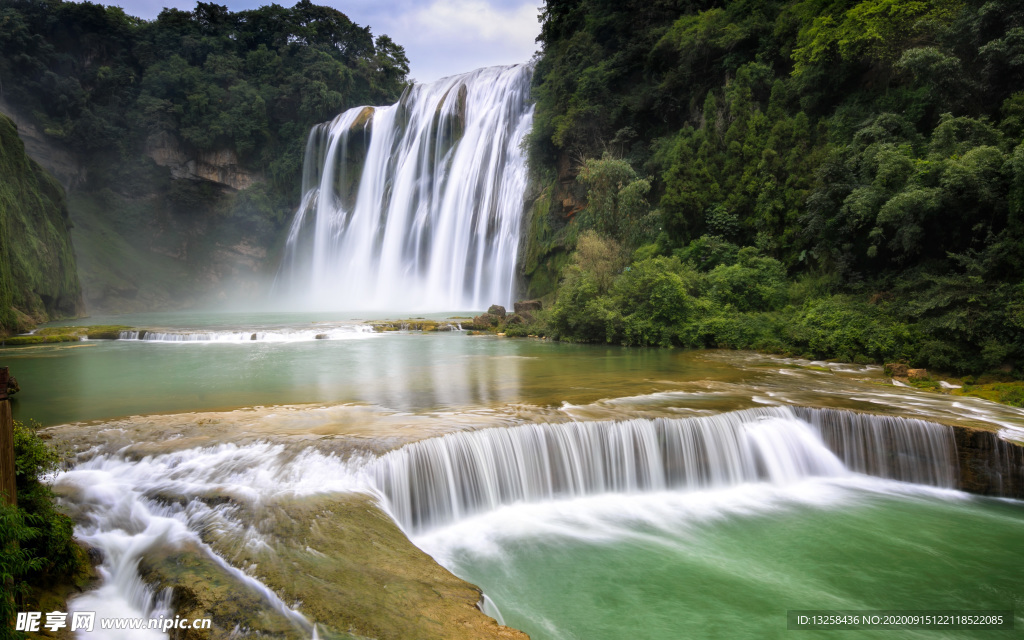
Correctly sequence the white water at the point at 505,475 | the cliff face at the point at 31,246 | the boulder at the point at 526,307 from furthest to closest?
the cliff face at the point at 31,246
the boulder at the point at 526,307
the white water at the point at 505,475

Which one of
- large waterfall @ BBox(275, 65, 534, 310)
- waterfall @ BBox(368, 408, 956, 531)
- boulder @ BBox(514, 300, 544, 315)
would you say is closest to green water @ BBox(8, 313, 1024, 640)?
waterfall @ BBox(368, 408, 956, 531)

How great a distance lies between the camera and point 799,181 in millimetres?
17469

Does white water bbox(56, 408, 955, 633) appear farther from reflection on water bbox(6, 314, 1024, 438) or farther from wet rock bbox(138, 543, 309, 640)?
reflection on water bbox(6, 314, 1024, 438)

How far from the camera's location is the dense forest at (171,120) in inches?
1778

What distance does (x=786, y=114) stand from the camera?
19.3 metres

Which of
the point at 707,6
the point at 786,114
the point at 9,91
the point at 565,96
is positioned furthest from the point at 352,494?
the point at 9,91

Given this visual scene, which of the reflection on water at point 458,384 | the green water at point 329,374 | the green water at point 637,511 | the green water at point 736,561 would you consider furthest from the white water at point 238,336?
the green water at point 736,561

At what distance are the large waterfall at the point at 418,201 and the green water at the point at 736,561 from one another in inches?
942

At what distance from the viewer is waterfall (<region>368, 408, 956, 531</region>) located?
6.58 meters

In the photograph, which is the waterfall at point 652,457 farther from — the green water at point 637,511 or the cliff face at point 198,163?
the cliff face at point 198,163

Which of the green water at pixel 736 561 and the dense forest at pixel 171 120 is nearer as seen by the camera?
the green water at pixel 736 561

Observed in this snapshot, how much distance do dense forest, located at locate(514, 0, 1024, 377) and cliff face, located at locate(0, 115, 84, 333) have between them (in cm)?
2309

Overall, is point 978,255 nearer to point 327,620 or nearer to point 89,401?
point 327,620

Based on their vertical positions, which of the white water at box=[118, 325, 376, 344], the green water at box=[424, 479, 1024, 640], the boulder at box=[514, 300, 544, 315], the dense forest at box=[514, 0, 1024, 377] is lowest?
the green water at box=[424, 479, 1024, 640]
